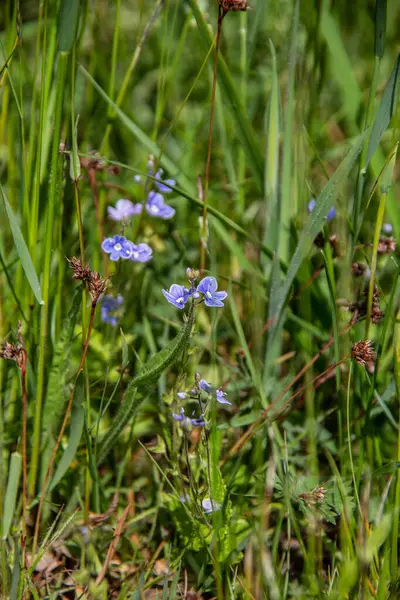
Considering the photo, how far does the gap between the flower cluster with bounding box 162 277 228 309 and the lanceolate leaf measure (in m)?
0.08

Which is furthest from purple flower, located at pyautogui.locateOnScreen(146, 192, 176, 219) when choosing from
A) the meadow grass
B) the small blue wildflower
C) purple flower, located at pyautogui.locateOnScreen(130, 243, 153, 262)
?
the small blue wildflower

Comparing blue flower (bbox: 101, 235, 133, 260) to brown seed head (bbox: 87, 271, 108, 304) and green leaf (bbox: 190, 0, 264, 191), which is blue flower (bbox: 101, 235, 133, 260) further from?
green leaf (bbox: 190, 0, 264, 191)

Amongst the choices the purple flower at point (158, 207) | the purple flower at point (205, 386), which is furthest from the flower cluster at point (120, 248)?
the purple flower at point (205, 386)

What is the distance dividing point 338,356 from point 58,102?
876 millimetres

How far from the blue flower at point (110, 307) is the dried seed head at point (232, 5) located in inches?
32.1

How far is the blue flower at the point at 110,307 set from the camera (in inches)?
75.3

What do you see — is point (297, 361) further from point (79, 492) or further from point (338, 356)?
point (79, 492)

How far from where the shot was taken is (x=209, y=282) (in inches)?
57.6

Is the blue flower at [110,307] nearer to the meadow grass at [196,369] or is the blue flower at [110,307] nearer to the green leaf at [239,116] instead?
the meadow grass at [196,369]

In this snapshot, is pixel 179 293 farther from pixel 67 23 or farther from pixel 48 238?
pixel 67 23

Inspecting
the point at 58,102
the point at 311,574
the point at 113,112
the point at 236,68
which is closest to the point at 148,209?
the point at 113,112

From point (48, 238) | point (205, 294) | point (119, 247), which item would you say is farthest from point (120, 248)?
point (205, 294)

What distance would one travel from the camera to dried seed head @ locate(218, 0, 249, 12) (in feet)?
4.88

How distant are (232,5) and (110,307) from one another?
2.83ft
